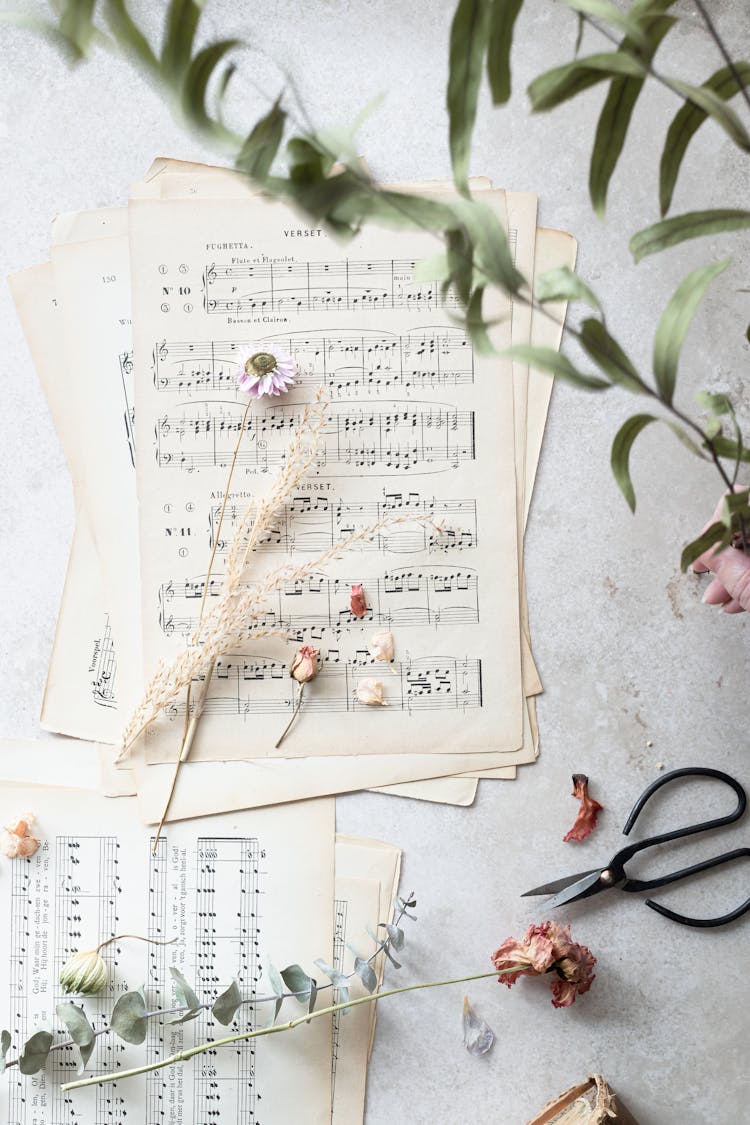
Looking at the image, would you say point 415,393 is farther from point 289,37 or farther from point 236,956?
point 236,956

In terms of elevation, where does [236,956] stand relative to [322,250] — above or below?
below

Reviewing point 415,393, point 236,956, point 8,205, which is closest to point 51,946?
point 236,956

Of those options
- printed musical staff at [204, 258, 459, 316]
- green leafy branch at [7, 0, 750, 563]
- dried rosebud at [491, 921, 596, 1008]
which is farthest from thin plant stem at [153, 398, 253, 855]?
green leafy branch at [7, 0, 750, 563]

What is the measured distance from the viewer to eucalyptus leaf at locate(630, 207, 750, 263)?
25.4 inches

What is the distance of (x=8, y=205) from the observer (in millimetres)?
1158

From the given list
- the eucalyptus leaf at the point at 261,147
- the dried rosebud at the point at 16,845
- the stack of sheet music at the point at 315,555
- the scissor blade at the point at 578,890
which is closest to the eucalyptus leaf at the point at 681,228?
the eucalyptus leaf at the point at 261,147

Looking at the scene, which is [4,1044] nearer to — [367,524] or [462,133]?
[367,524]

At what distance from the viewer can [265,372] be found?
43.1 inches

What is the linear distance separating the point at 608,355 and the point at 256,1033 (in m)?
0.83

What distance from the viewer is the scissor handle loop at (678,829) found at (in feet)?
3.55

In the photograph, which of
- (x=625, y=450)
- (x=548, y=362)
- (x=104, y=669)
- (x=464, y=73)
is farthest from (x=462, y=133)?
(x=104, y=669)

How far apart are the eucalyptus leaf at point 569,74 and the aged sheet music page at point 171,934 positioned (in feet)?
2.67

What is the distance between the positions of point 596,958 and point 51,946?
65 centimetres

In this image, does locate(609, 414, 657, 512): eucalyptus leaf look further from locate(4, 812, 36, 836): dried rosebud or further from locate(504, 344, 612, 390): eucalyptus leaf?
locate(4, 812, 36, 836): dried rosebud
